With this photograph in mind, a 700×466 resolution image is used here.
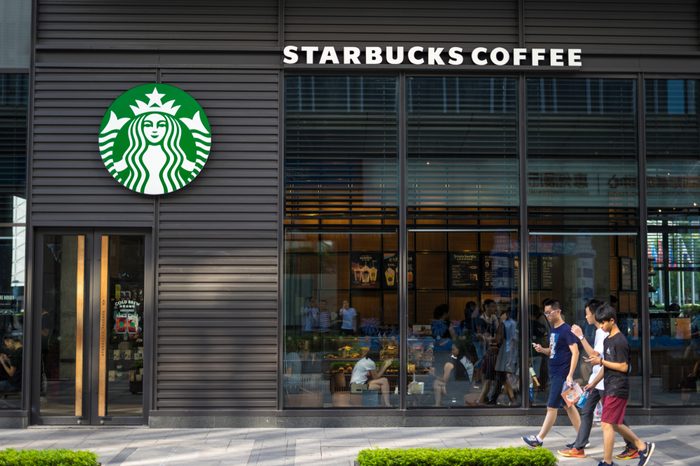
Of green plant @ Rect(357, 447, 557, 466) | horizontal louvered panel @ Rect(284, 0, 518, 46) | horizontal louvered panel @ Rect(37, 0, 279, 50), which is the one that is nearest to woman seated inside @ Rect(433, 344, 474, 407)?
green plant @ Rect(357, 447, 557, 466)

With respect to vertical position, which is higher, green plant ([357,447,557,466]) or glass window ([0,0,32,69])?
glass window ([0,0,32,69])

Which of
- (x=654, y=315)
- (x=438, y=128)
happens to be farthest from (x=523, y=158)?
(x=654, y=315)

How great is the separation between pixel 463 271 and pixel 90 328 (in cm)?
563

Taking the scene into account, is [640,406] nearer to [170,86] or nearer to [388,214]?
[388,214]

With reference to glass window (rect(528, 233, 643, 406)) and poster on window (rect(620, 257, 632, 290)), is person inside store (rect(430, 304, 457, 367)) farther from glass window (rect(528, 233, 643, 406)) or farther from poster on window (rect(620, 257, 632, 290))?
poster on window (rect(620, 257, 632, 290))

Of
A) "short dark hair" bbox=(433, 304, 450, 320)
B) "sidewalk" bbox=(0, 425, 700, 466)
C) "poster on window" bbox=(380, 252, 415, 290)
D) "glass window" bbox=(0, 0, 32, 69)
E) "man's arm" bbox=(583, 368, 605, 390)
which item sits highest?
"glass window" bbox=(0, 0, 32, 69)

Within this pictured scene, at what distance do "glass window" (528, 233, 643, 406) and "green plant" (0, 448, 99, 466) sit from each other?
735cm

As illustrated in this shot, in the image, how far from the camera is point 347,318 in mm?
13633

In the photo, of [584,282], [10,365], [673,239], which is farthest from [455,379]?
[10,365]

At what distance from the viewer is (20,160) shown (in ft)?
44.8

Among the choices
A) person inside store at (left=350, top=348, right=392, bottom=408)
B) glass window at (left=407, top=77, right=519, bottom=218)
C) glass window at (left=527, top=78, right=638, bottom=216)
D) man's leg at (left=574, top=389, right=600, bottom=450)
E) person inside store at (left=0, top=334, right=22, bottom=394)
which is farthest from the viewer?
glass window at (left=527, top=78, right=638, bottom=216)

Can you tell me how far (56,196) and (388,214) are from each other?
4.98 m

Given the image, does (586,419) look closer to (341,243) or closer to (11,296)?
(341,243)

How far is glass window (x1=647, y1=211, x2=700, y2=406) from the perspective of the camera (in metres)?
14.0
